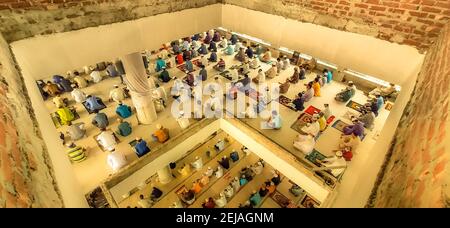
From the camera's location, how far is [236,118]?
9.27 metres

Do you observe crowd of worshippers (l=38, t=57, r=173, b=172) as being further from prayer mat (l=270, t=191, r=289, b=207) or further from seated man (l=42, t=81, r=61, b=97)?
prayer mat (l=270, t=191, r=289, b=207)

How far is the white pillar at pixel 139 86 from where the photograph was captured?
307 inches

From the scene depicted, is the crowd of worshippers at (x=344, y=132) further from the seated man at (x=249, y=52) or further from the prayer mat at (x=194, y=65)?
the prayer mat at (x=194, y=65)

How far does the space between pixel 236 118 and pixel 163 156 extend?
325 centimetres

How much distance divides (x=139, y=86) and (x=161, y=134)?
78.4 inches

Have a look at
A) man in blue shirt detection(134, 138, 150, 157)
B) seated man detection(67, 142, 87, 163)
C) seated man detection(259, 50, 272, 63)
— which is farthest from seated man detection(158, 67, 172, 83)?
seated man detection(259, 50, 272, 63)

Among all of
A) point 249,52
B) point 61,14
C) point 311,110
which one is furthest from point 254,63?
point 61,14

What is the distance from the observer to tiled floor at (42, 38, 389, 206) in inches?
308

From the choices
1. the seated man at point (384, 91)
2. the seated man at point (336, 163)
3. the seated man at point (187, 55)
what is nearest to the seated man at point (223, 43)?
the seated man at point (187, 55)

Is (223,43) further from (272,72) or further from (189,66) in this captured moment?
(272,72)

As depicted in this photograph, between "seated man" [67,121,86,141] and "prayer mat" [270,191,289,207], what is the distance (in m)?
8.18

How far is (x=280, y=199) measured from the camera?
9.29 meters
